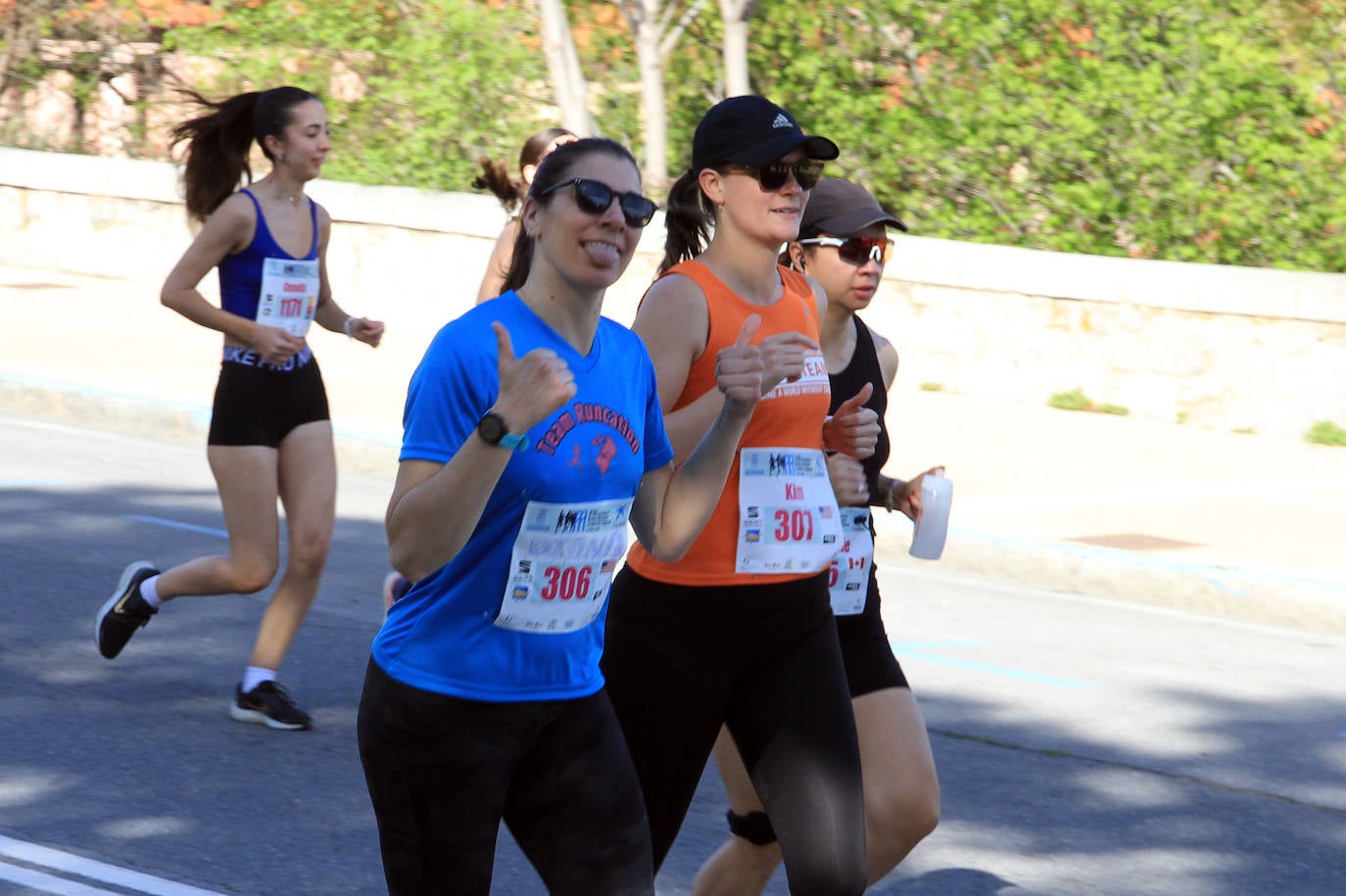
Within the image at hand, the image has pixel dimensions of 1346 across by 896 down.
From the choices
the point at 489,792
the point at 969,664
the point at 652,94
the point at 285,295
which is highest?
the point at 652,94

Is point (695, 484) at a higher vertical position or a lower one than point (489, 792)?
higher

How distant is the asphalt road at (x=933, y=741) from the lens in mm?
4836

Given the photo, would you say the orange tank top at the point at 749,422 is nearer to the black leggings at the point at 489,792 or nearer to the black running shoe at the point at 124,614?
the black leggings at the point at 489,792

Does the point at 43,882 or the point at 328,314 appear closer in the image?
the point at 43,882

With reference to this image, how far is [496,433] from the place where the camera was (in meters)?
2.79

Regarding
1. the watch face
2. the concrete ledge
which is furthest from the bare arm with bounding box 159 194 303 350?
the concrete ledge

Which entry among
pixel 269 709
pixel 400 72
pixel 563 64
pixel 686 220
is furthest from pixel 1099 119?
pixel 686 220

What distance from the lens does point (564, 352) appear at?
306 centimetres

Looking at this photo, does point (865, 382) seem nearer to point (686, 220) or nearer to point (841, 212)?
point (841, 212)

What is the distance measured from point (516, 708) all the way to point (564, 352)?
563mm

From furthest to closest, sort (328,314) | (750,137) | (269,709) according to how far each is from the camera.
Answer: (328,314), (269,709), (750,137)

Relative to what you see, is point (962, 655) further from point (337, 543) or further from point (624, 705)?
point (624, 705)

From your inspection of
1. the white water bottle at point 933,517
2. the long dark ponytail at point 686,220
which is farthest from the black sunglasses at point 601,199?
the white water bottle at point 933,517

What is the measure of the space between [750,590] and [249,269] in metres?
2.97
